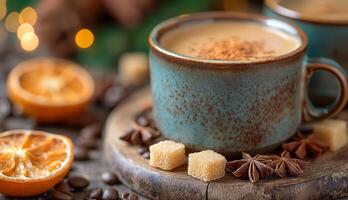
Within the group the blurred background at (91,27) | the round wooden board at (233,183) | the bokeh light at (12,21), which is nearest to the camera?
the round wooden board at (233,183)

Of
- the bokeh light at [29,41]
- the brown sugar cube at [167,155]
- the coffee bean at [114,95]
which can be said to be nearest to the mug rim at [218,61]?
the brown sugar cube at [167,155]

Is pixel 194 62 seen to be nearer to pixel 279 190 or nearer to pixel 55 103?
pixel 279 190

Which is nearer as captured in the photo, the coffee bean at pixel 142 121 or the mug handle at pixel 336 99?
the mug handle at pixel 336 99

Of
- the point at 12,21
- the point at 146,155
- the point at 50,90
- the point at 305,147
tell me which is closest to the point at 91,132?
the point at 50,90

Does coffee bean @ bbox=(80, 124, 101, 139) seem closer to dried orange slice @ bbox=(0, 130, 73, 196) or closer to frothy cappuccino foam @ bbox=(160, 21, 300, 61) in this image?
dried orange slice @ bbox=(0, 130, 73, 196)

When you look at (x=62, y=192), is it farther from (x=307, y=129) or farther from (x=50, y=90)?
(x=307, y=129)

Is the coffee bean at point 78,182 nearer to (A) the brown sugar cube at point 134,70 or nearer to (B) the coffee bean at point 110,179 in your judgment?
(B) the coffee bean at point 110,179
